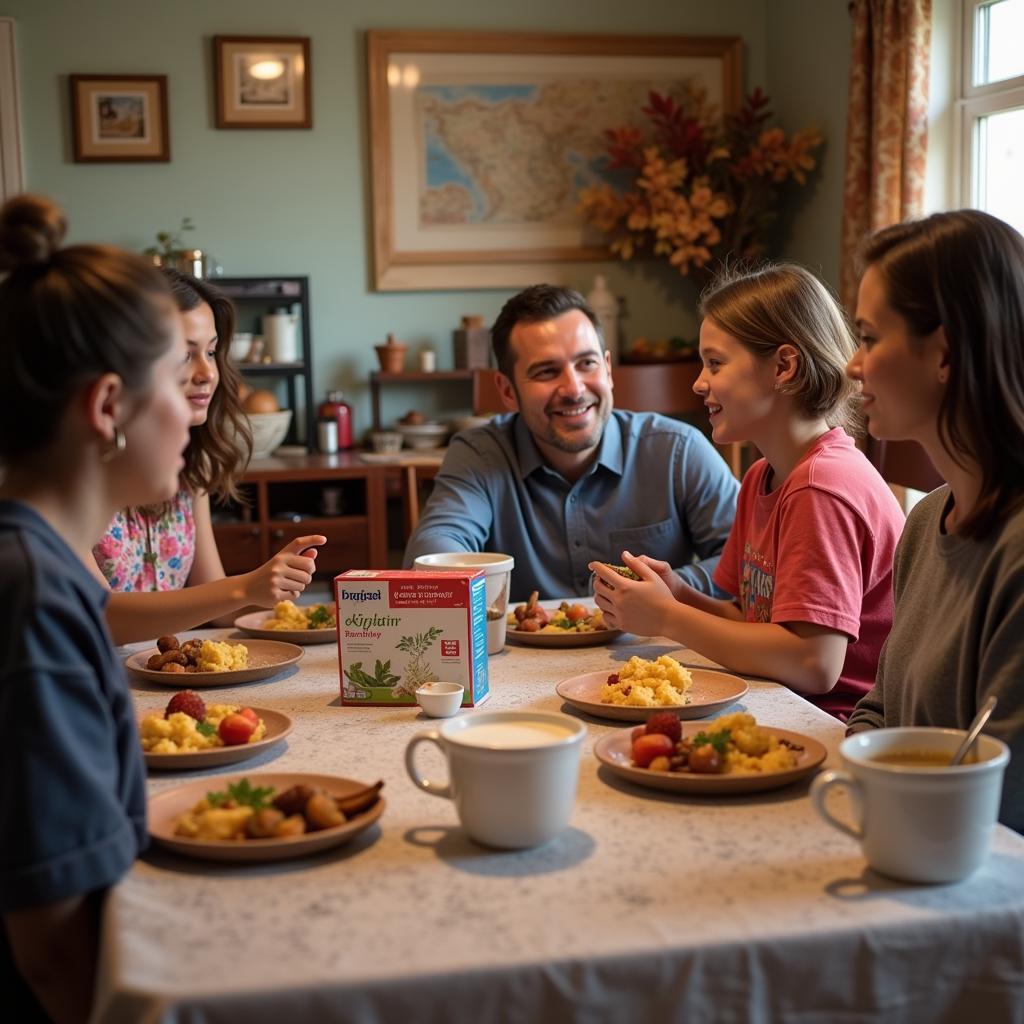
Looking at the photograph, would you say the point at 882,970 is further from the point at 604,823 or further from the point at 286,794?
the point at 286,794

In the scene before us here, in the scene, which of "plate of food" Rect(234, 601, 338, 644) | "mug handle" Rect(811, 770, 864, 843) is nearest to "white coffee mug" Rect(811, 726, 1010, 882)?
"mug handle" Rect(811, 770, 864, 843)

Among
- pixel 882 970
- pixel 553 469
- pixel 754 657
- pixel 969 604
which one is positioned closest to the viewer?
pixel 882 970

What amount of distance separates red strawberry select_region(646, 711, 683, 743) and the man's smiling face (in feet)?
4.06

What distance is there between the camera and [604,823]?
1.12 m

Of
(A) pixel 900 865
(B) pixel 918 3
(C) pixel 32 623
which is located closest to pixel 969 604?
(A) pixel 900 865

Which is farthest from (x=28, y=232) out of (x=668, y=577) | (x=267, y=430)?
(x=267, y=430)

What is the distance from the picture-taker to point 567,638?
1.83 metres

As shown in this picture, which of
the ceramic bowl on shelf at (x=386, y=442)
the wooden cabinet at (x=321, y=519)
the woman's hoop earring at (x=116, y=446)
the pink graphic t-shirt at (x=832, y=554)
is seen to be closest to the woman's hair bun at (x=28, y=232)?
the woman's hoop earring at (x=116, y=446)

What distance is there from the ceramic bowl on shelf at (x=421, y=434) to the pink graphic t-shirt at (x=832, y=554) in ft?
8.53

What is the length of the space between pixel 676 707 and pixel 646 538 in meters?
1.04

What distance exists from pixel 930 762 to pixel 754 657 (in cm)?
54

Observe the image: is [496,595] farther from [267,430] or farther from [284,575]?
[267,430]

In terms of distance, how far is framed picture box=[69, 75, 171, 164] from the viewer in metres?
4.23

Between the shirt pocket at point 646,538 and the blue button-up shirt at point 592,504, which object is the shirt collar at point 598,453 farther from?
the shirt pocket at point 646,538
